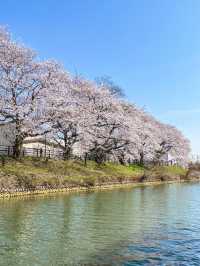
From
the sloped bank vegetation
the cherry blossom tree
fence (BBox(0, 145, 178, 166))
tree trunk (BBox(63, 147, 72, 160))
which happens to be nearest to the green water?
the sloped bank vegetation

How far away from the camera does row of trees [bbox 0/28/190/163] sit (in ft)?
128

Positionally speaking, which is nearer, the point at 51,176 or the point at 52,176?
the point at 51,176

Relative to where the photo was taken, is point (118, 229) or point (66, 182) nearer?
point (118, 229)

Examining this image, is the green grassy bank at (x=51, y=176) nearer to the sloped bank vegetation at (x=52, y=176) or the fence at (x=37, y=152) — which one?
the sloped bank vegetation at (x=52, y=176)

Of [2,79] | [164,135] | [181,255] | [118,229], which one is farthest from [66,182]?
[164,135]

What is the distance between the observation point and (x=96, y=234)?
17234 millimetres

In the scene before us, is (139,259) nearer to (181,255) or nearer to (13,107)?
(181,255)

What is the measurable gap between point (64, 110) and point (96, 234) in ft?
85.2

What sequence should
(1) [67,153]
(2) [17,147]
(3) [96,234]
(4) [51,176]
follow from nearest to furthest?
(3) [96,234] → (4) [51,176] → (2) [17,147] → (1) [67,153]

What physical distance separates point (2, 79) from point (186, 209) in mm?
20917

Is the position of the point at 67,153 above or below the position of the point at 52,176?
above

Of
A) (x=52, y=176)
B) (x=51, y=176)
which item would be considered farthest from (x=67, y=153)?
(x=51, y=176)

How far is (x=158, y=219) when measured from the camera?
22531mm

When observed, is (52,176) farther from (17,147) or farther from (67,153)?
(67,153)
